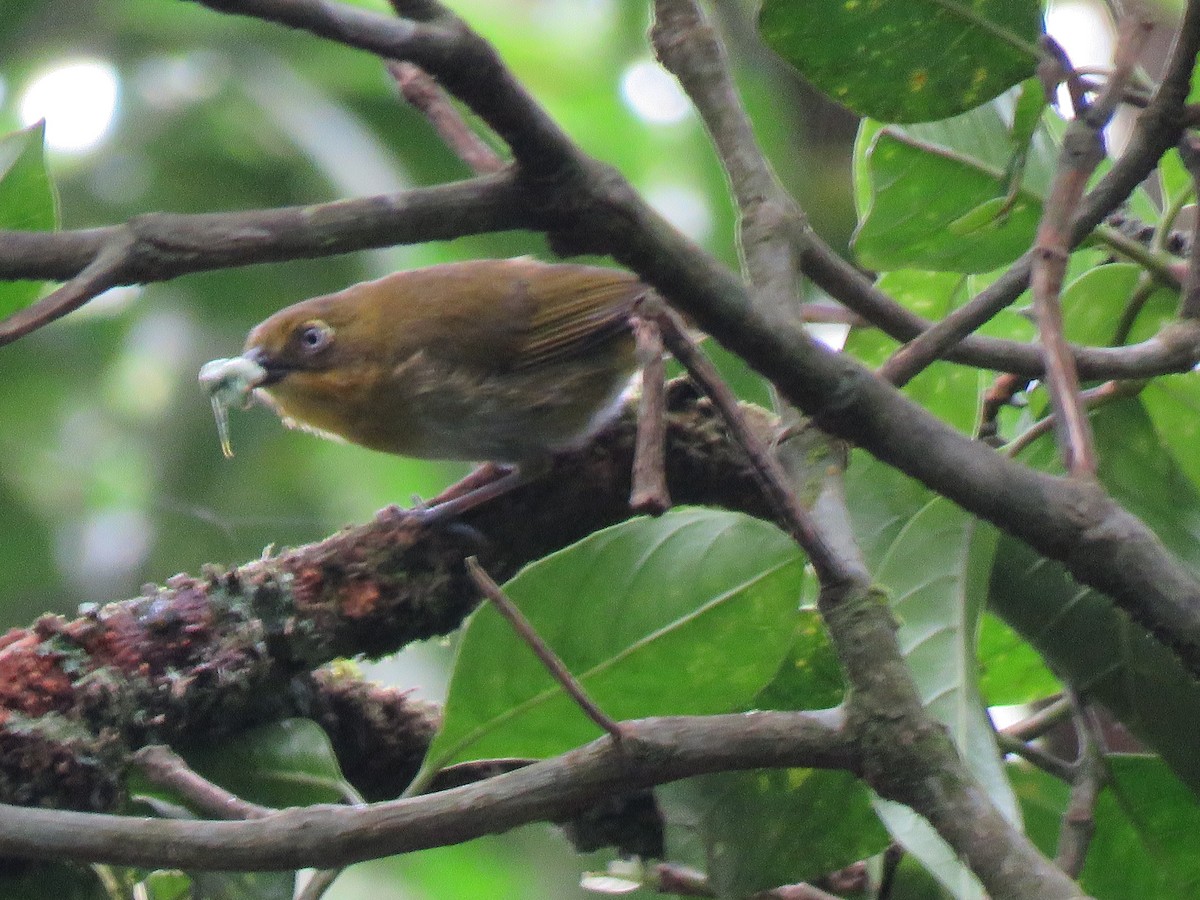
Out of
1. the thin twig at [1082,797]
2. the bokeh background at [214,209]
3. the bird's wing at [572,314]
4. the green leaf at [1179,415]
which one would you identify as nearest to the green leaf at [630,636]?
the thin twig at [1082,797]

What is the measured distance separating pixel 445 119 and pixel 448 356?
37.5 inches

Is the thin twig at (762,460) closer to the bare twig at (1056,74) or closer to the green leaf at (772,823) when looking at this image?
Answer: the green leaf at (772,823)

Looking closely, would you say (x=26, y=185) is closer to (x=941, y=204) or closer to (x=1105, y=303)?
(x=941, y=204)

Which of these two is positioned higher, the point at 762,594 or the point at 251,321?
the point at 251,321

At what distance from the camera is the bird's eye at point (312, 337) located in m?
2.37

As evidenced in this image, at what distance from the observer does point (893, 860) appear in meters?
1.42

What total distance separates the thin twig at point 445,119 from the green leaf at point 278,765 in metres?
0.66

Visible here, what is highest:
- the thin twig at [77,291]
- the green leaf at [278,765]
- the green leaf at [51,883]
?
the thin twig at [77,291]

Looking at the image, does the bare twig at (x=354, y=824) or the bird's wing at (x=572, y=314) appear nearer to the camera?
the bare twig at (x=354, y=824)

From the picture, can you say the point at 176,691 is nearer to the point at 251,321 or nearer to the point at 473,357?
the point at 473,357

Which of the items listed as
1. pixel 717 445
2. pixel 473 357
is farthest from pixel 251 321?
pixel 717 445

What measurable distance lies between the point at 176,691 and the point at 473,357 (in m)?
1.25

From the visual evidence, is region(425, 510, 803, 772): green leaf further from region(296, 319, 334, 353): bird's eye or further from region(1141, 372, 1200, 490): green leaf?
region(296, 319, 334, 353): bird's eye

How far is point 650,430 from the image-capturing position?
0.86 meters
